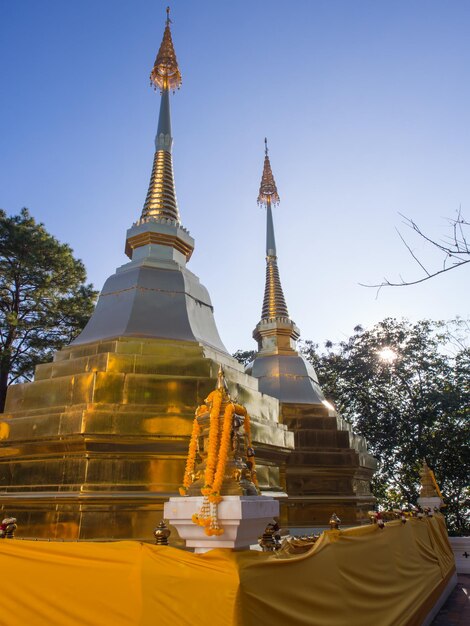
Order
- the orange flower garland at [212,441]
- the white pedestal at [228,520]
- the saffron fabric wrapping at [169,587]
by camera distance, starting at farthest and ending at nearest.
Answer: the orange flower garland at [212,441], the white pedestal at [228,520], the saffron fabric wrapping at [169,587]

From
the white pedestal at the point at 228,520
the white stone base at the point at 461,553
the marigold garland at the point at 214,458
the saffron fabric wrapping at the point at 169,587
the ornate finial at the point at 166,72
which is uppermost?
the ornate finial at the point at 166,72

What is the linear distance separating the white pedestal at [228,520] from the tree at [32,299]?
18.2m

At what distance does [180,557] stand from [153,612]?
0.45 meters

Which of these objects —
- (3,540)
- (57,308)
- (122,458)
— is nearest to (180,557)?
(3,540)

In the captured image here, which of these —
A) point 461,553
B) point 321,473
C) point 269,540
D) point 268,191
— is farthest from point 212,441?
point 268,191

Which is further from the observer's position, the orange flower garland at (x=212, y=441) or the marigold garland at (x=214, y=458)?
the orange flower garland at (x=212, y=441)

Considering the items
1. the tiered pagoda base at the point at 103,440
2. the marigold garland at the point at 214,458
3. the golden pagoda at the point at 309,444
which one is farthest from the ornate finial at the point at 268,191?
the marigold garland at the point at 214,458

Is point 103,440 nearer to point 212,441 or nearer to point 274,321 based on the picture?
point 212,441

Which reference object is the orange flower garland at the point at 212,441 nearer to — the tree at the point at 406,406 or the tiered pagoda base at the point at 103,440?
the tiered pagoda base at the point at 103,440

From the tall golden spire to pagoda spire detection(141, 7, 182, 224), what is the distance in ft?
22.9

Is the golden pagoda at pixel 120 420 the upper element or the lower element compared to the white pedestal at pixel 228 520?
upper

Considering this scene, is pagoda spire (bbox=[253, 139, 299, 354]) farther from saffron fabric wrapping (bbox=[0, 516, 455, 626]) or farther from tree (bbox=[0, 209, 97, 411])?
saffron fabric wrapping (bbox=[0, 516, 455, 626])

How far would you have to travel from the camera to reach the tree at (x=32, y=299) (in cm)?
2130

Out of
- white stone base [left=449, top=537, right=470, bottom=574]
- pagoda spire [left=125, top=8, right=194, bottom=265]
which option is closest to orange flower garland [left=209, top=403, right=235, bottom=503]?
pagoda spire [left=125, top=8, right=194, bottom=265]
